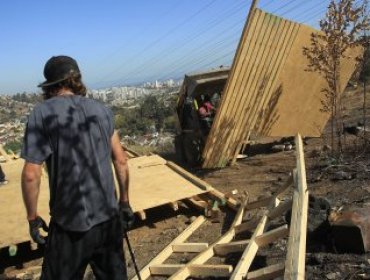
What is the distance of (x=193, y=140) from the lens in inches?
449

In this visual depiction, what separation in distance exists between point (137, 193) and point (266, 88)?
3856 mm

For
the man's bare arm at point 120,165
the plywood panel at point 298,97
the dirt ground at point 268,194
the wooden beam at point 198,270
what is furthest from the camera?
the plywood panel at point 298,97

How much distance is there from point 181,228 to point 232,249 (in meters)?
1.79

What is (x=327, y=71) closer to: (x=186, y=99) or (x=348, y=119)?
(x=186, y=99)

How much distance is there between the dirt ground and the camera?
494 cm

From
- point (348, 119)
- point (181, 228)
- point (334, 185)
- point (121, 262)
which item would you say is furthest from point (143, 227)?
point (348, 119)

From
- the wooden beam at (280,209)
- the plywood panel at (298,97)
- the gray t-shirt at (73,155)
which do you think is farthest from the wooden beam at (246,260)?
the plywood panel at (298,97)

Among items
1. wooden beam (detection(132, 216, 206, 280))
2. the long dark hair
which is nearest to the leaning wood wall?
wooden beam (detection(132, 216, 206, 280))

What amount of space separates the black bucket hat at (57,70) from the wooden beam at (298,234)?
2.14 meters

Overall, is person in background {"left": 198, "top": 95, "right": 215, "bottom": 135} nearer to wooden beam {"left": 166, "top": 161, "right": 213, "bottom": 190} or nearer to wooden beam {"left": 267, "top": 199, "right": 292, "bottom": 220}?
wooden beam {"left": 166, "top": 161, "right": 213, "bottom": 190}

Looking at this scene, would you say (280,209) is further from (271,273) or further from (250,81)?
(250,81)

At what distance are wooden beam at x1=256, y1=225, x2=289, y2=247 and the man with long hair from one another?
6.83 ft

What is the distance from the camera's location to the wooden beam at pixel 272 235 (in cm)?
499

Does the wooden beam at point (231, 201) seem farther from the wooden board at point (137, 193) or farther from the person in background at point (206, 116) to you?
the person in background at point (206, 116)
